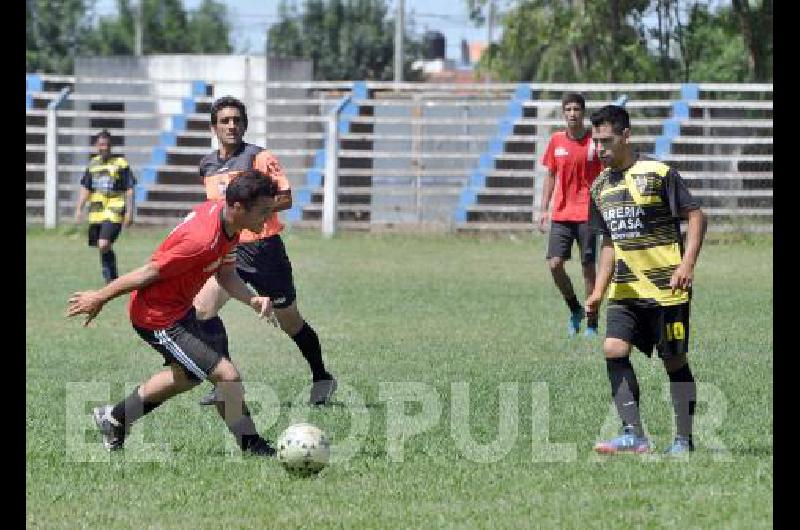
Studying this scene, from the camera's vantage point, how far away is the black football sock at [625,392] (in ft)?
25.9

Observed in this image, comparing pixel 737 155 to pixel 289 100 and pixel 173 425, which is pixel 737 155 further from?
pixel 173 425

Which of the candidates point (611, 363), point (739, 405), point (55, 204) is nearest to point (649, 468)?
point (611, 363)

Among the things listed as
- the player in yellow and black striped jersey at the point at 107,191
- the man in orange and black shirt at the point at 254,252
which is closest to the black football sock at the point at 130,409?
the man in orange and black shirt at the point at 254,252

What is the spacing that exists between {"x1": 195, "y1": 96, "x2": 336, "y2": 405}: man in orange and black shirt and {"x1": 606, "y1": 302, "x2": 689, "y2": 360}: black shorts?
2.42 m

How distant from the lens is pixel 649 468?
7.36 metres

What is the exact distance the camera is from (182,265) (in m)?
7.51

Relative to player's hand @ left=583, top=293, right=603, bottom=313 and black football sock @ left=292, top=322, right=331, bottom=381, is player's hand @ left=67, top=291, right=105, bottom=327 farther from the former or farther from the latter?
black football sock @ left=292, top=322, right=331, bottom=381

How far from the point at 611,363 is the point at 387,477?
4.87 ft

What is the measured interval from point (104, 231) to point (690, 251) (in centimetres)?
1231

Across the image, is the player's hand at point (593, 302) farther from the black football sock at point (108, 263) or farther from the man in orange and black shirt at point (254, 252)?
the black football sock at point (108, 263)

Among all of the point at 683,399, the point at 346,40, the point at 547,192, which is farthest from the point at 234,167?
the point at 346,40

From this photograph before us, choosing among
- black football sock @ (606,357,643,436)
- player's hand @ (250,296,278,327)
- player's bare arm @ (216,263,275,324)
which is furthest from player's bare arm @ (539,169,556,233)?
player's hand @ (250,296,278,327)

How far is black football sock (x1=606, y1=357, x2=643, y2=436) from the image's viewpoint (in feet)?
25.9

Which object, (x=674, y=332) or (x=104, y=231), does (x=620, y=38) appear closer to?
(x=104, y=231)
